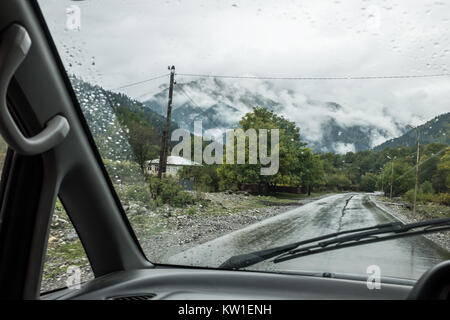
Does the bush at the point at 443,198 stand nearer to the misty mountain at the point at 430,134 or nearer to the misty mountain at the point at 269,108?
the misty mountain at the point at 430,134

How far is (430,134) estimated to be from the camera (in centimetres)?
222

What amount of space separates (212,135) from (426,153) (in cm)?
131

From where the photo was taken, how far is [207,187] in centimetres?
253

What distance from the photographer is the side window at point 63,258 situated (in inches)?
81.1

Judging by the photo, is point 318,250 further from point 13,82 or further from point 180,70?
point 13,82

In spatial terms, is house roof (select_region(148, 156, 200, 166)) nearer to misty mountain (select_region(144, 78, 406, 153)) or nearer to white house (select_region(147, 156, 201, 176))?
white house (select_region(147, 156, 201, 176))

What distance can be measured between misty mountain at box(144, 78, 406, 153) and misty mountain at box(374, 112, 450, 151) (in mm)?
73

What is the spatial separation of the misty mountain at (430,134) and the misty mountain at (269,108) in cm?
7

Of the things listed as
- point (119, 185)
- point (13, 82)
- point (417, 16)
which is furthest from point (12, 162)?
point (417, 16)

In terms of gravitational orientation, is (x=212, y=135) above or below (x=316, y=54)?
below

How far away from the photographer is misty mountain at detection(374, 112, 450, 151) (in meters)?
2.12

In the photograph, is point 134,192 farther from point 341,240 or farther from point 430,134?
point 430,134

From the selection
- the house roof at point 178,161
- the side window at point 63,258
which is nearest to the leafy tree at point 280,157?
the house roof at point 178,161

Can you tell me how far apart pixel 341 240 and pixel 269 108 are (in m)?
0.93
